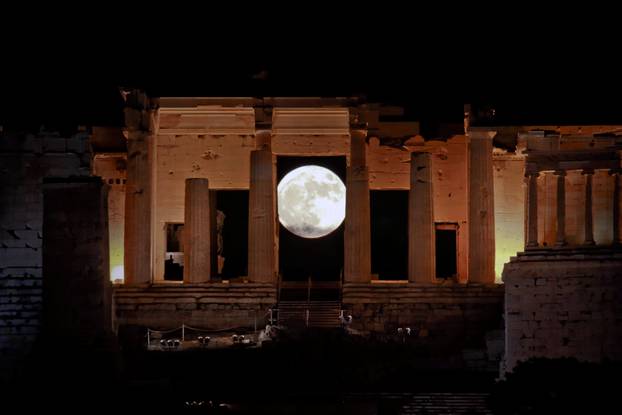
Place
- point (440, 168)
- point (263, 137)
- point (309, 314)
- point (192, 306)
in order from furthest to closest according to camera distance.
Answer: point (440, 168)
point (263, 137)
point (192, 306)
point (309, 314)

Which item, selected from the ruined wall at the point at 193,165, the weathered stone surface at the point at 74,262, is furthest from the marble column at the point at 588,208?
the weathered stone surface at the point at 74,262

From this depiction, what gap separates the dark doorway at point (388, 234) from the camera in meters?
62.0

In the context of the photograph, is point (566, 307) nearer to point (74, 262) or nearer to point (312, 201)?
point (312, 201)

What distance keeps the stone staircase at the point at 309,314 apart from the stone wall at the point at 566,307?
29.0 feet

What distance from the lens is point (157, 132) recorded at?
2195 inches

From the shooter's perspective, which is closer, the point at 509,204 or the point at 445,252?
the point at 509,204

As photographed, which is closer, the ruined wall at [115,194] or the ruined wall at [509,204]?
the ruined wall at [509,204]

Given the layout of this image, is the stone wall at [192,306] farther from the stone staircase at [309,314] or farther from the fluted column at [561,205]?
the fluted column at [561,205]

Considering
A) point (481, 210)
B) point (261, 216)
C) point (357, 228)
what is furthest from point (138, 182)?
point (481, 210)

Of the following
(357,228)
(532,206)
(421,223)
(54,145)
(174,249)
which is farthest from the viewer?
(174,249)

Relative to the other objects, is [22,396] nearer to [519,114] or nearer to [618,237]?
[618,237]

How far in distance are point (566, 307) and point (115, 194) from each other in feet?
71.1

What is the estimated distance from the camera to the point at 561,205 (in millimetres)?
44969

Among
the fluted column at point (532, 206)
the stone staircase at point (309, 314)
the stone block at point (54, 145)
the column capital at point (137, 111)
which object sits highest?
the column capital at point (137, 111)
